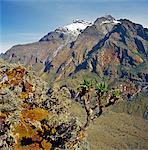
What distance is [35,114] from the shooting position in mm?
78750

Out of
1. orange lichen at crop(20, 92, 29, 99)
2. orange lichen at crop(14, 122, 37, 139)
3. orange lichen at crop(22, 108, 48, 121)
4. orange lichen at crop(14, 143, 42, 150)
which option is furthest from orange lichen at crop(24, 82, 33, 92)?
orange lichen at crop(14, 143, 42, 150)

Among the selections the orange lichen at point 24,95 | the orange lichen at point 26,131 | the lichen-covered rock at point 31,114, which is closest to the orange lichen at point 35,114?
the lichen-covered rock at point 31,114

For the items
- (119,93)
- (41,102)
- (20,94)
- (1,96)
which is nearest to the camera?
(119,93)

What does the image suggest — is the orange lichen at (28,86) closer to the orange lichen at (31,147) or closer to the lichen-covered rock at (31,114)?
the lichen-covered rock at (31,114)

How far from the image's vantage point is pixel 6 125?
64062mm

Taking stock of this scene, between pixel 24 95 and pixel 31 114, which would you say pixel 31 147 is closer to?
pixel 31 114

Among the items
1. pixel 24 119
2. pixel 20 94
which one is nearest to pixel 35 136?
pixel 24 119

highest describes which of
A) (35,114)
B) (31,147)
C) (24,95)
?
(24,95)

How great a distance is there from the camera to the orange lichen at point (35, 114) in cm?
7694

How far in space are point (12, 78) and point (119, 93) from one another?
28177mm

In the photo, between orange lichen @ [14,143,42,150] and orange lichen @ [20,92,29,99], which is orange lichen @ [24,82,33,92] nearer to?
orange lichen @ [20,92,29,99]

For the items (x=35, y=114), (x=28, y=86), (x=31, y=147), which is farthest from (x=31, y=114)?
(x=28, y=86)

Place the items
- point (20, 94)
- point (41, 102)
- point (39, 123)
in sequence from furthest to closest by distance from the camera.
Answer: point (41, 102)
point (20, 94)
point (39, 123)

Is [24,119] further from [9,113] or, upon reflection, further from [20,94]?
[9,113]
